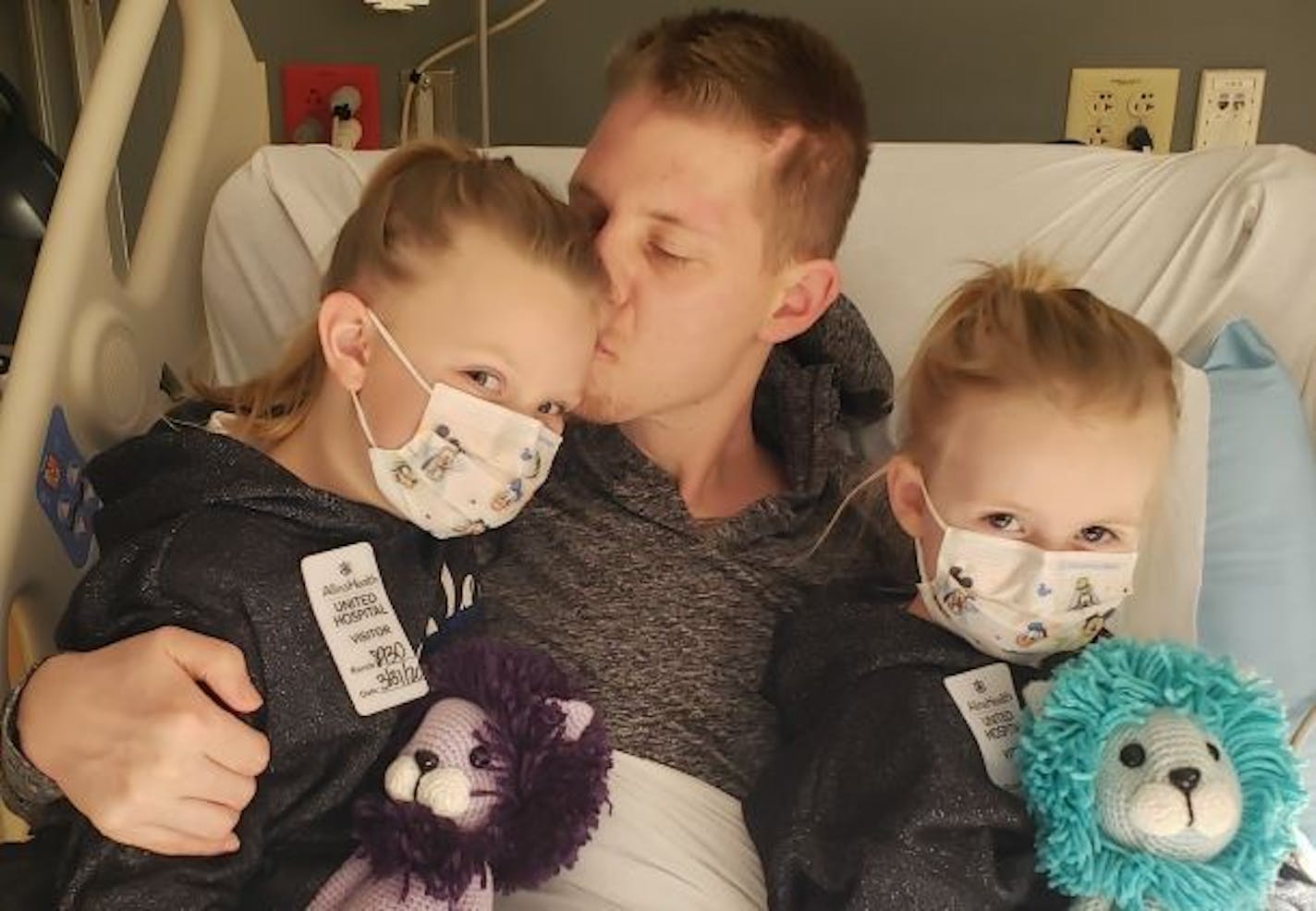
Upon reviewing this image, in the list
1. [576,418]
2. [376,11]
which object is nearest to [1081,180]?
[576,418]

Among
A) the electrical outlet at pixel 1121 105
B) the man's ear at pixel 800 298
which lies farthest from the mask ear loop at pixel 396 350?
the electrical outlet at pixel 1121 105

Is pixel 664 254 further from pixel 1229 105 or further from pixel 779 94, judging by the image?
pixel 1229 105

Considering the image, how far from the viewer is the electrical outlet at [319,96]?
249 cm

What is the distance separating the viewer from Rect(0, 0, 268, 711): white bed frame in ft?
3.99

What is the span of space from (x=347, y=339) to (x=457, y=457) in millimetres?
150

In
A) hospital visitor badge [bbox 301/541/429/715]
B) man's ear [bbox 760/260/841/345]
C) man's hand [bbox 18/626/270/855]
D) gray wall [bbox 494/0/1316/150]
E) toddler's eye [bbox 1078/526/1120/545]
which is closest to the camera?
man's hand [bbox 18/626/270/855]

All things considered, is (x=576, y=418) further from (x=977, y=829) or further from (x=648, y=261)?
(x=977, y=829)

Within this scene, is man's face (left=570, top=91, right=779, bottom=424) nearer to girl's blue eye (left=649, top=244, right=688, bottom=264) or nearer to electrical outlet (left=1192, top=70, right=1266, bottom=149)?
girl's blue eye (left=649, top=244, right=688, bottom=264)

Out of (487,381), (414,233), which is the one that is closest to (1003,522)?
(487,381)

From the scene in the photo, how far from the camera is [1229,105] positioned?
2.44 metres

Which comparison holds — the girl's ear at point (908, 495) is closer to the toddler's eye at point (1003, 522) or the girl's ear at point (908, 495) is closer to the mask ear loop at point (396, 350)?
the toddler's eye at point (1003, 522)

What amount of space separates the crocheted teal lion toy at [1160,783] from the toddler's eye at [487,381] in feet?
1.83

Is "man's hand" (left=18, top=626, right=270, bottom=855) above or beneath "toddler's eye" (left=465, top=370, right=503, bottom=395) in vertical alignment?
beneath

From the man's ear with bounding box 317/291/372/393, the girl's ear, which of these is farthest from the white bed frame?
the girl's ear
